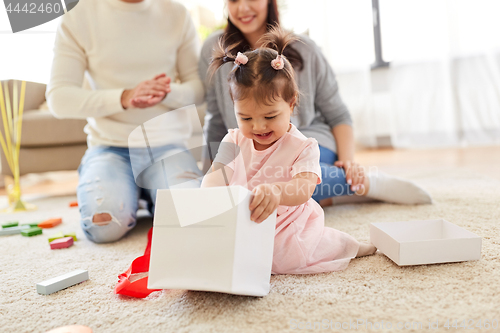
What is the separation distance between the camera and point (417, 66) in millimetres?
2688

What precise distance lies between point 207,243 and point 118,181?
0.57m

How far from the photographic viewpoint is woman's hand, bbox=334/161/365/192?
117 centimetres

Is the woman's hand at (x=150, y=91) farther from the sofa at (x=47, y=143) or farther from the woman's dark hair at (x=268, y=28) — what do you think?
the sofa at (x=47, y=143)

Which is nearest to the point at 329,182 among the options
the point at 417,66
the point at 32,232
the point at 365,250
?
the point at 365,250

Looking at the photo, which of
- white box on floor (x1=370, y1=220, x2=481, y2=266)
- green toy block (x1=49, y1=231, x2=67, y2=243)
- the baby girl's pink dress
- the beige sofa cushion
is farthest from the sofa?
white box on floor (x1=370, y1=220, x2=481, y2=266)

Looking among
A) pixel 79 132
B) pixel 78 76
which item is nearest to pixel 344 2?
pixel 79 132

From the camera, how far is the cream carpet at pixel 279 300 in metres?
0.56

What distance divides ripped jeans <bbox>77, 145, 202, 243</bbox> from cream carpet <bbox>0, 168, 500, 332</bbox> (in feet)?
0.40

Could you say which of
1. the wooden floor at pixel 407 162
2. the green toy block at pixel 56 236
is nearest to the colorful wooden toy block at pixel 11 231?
the green toy block at pixel 56 236

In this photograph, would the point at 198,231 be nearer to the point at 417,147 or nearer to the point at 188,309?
the point at 188,309

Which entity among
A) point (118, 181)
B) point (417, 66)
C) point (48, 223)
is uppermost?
point (417, 66)

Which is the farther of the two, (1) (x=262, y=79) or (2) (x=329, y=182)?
(2) (x=329, y=182)

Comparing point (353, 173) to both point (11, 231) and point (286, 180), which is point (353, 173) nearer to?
point (286, 180)

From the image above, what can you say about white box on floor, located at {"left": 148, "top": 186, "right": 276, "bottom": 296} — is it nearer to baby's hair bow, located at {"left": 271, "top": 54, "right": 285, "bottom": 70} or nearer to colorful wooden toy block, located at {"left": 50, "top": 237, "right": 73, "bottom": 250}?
baby's hair bow, located at {"left": 271, "top": 54, "right": 285, "bottom": 70}
